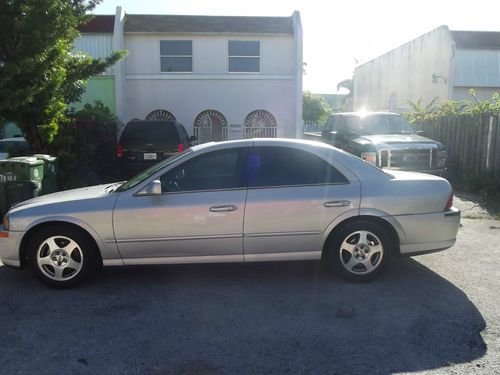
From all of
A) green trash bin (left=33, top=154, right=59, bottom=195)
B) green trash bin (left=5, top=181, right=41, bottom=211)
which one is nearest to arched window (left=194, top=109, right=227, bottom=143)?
green trash bin (left=33, top=154, right=59, bottom=195)

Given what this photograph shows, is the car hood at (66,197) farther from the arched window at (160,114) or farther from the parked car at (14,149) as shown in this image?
the arched window at (160,114)

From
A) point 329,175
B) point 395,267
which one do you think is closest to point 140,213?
point 329,175

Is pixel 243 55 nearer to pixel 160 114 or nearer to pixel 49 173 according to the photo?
pixel 160 114

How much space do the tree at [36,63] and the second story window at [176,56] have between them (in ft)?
27.8

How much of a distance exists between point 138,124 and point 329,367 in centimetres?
973

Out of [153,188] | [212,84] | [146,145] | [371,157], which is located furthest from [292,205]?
[212,84]

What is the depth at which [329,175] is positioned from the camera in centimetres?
485

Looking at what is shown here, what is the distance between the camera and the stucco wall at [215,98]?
18.4 m

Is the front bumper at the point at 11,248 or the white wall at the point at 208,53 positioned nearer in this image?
the front bumper at the point at 11,248

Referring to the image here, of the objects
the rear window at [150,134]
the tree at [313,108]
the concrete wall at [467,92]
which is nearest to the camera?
the rear window at [150,134]

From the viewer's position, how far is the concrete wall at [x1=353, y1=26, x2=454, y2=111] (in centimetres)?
2606

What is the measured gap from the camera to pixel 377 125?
456 inches

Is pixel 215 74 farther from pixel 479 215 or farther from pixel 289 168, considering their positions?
pixel 289 168

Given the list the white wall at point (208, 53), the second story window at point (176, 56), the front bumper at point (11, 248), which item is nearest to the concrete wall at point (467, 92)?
the white wall at point (208, 53)
